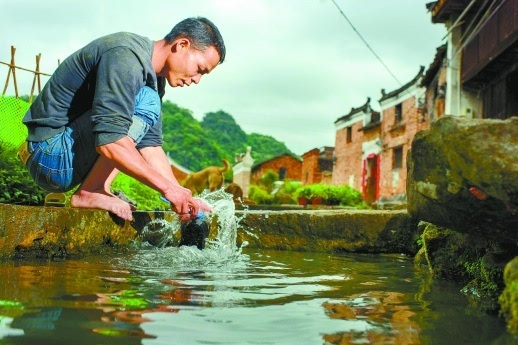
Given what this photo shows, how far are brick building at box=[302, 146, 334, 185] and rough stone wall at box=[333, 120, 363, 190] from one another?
3.92 meters

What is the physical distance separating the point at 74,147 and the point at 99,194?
47 cm

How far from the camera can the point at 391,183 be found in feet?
86.6

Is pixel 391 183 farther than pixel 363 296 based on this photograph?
Yes

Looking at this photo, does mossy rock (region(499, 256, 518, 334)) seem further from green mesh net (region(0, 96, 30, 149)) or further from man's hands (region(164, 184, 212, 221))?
green mesh net (region(0, 96, 30, 149))

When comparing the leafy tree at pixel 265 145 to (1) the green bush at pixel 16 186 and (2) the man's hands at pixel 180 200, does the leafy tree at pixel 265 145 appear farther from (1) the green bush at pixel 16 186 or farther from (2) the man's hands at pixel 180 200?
(2) the man's hands at pixel 180 200

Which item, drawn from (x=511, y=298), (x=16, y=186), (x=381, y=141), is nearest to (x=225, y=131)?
(x=381, y=141)

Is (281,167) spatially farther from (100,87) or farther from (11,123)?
(100,87)

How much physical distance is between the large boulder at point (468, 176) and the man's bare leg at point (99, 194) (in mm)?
1671

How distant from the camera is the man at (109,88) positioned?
2.68 meters

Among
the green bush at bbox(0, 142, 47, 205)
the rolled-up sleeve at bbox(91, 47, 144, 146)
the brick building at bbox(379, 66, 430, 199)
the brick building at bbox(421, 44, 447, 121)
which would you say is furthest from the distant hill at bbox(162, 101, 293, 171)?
the rolled-up sleeve at bbox(91, 47, 144, 146)

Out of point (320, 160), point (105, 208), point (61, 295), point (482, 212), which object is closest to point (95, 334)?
point (61, 295)

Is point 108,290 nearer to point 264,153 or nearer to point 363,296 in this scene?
point 363,296

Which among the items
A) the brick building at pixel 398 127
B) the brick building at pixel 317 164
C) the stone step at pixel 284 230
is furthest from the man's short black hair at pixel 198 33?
the brick building at pixel 317 164

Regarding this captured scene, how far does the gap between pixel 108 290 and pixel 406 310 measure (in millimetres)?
1073
